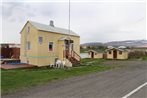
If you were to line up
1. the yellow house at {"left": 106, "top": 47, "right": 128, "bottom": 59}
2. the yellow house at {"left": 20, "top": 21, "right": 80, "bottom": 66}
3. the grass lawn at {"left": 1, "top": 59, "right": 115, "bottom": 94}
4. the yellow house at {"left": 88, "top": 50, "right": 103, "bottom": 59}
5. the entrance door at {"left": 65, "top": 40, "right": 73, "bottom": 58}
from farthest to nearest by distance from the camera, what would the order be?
the yellow house at {"left": 88, "top": 50, "right": 103, "bottom": 59} → the yellow house at {"left": 106, "top": 47, "right": 128, "bottom": 59} → the entrance door at {"left": 65, "top": 40, "right": 73, "bottom": 58} → the yellow house at {"left": 20, "top": 21, "right": 80, "bottom": 66} → the grass lawn at {"left": 1, "top": 59, "right": 115, "bottom": 94}

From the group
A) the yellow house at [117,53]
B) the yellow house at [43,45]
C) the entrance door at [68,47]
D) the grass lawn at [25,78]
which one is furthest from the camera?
the yellow house at [117,53]

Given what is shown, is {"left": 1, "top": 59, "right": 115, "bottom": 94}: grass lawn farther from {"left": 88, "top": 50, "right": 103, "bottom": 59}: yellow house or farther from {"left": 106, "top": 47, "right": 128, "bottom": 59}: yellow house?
{"left": 88, "top": 50, "right": 103, "bottom": 59}: yellow house

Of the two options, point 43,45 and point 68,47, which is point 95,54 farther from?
point 43,45

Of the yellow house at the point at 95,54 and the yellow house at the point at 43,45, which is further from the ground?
the yellow house at the point at 43,45

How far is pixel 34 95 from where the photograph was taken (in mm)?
8172

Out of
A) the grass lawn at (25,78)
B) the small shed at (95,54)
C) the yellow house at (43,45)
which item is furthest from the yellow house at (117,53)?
the grass lawn at (25,78)

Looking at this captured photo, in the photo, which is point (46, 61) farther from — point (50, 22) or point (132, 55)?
point (132, 55)

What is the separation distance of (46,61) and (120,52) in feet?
104

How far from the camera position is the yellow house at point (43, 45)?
2477cm

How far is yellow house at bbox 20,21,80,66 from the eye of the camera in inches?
975

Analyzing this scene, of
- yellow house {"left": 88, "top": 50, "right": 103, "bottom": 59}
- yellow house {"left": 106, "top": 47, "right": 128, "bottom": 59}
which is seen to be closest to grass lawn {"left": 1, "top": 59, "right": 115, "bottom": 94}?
yellow house {"left": 106, "top": 47, "right": 128, "bottom": 59}

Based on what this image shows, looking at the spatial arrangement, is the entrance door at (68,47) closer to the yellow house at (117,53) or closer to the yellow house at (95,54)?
the yellow house at (117,53)

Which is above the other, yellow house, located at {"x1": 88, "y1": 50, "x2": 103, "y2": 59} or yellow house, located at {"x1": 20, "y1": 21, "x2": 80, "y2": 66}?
yellow house, located at {"x1": 20, "y1": 21, "x2": 80, "y2": 66}

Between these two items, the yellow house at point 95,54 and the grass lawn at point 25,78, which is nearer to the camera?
the grass lawn at point 25,78
